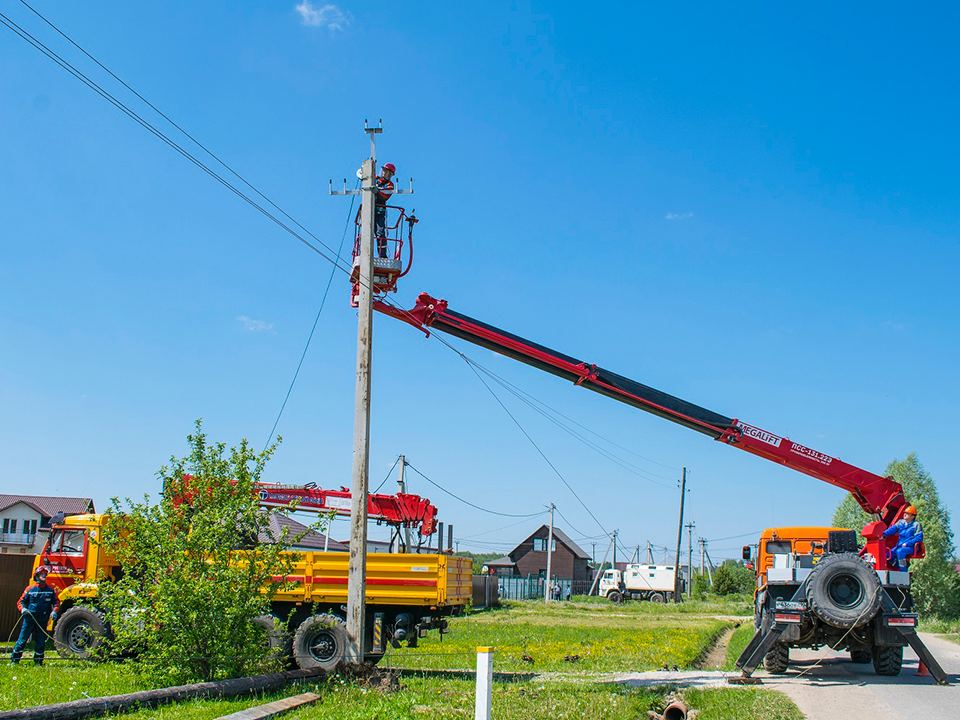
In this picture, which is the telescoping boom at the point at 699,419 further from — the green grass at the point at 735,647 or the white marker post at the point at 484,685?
the white marker post at the point at 484,685

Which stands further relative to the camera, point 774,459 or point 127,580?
point 774,459

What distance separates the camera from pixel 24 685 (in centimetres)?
1239

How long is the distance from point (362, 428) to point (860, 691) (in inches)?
354

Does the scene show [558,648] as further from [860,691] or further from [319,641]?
[860,691]

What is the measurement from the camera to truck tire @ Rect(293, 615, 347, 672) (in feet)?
52.6

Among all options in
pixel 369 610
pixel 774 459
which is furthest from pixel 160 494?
pixel 774 459

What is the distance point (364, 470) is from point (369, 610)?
3716mm

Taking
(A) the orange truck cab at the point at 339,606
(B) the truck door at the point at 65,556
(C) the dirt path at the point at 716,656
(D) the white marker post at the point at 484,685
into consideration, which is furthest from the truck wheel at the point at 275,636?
(C) the dirt path at the point at 716,656

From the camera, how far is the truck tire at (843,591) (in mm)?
14688

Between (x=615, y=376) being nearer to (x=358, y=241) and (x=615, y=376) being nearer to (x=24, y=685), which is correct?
(x=358, y=241)

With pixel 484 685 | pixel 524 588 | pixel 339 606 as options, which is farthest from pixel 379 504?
pixel 524 588

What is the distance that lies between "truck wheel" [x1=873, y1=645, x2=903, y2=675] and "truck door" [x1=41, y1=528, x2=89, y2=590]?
15786 millimetres

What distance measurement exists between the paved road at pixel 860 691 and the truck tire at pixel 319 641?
7438mm

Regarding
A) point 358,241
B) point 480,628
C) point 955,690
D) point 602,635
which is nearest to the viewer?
point 955,690
